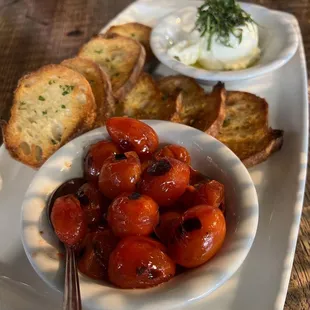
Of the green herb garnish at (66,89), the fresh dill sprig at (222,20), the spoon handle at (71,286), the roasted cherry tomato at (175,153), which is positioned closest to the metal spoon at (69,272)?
the spoon handle at (71,286)

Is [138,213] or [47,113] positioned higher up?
[138,213]

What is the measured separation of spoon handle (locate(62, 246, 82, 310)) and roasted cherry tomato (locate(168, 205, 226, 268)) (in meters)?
0.27

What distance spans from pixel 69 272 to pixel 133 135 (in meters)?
0.49

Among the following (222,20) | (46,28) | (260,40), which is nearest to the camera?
(222,20)

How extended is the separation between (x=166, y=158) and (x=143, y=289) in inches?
15.8

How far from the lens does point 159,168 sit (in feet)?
4.22

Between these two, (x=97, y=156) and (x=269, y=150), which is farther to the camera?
(x=269, y=150)

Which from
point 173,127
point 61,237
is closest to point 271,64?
point 173,127

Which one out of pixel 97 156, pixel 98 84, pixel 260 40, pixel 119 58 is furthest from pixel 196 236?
pixel 260 40

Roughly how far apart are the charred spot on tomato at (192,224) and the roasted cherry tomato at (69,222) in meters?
0.31

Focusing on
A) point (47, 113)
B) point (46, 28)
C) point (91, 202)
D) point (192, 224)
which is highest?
point (192, 224)

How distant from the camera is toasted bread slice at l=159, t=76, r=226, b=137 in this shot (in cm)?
178

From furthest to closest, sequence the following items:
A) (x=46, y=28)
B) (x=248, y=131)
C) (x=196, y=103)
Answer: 1. (x=46, y=28)
2. (x=196, y=103)
3. (x=248, y=131)

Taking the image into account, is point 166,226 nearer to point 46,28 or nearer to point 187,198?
point 187,198
